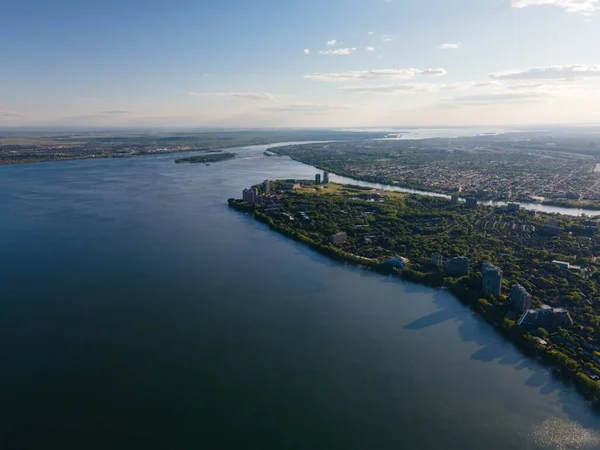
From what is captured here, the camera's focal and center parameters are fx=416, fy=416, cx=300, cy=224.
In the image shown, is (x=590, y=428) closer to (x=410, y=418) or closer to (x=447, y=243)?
(x=410, y=418)

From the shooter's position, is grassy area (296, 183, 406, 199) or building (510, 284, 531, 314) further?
grassy area (296, 183, 406, 199)

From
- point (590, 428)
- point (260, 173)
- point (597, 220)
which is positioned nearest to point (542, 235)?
point (597, 220)

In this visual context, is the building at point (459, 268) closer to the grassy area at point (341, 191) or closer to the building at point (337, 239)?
the building at point (337, 239)

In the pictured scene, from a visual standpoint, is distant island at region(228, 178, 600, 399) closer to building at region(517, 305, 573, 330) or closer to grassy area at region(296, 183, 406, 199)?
building at region(517, 305, 573, 330)

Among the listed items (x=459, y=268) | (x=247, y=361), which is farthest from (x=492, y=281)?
(x=247, y=361)

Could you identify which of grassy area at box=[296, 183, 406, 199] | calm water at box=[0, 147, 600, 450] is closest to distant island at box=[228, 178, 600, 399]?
grassy area at box=[296, 183, 406, 199]

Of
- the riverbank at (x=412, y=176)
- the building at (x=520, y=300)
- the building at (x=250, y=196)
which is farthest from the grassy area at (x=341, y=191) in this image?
the building at (x=520, y=300)

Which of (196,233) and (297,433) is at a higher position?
(196,233)
